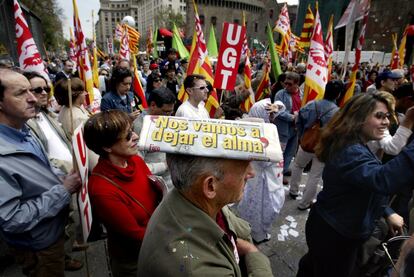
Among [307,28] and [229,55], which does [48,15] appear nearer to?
[307,28]

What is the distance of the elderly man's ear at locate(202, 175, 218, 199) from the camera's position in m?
1.10

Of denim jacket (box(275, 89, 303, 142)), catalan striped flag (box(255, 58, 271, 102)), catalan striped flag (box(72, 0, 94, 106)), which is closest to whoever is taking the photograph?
catalan striped flag (box(72, 0, 94, 106))

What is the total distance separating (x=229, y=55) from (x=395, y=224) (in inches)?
123

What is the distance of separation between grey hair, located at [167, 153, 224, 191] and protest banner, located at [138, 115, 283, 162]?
0.31 ft

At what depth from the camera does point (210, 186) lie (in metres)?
1.12

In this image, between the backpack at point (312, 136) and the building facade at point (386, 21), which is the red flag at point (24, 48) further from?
the building facade at point (386, 21)

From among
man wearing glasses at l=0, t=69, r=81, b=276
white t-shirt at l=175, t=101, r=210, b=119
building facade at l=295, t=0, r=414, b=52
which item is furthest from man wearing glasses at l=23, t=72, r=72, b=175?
building facade at l=295, t=0, r=414, b=52

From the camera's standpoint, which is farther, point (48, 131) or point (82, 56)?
point (82, 56)

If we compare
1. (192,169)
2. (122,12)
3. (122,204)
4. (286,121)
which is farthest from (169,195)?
(122,12)

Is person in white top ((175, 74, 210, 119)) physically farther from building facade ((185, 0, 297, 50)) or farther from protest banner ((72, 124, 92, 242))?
building facade ((185, 0, 297, 50))

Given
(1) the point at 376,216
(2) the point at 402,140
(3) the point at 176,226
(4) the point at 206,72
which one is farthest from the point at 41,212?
(4) the point at 206,72

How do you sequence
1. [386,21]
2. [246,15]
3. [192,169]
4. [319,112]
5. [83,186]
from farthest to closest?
[246,15], [386,21], [319,112], [83,186], [192,169]

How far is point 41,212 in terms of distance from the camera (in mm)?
1665

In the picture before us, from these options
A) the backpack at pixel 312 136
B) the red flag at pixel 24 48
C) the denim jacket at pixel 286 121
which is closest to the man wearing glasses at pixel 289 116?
the denim jacket at pixel 286 121
